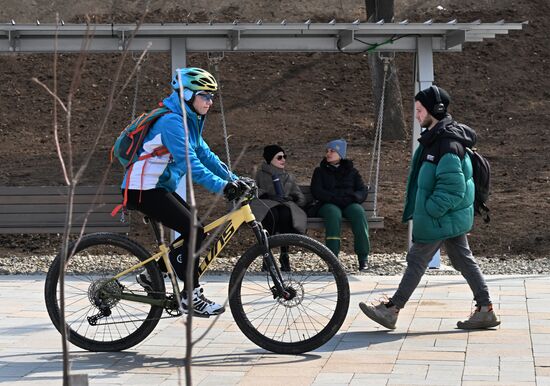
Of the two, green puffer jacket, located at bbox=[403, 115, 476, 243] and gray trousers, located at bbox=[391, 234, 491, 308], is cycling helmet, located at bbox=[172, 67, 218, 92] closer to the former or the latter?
green puffer jacket, located at bbox=[403, 115, 476, 243]

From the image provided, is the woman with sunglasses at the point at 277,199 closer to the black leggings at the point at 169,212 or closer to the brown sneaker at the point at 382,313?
the brown sneaker at the point at 382,313

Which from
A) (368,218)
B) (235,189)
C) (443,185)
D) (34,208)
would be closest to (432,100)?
(443,185)

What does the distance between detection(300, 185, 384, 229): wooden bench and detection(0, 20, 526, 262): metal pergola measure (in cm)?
41

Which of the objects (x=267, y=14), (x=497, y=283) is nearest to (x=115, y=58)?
(x=267, y=14)

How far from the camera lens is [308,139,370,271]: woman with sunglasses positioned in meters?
10.4

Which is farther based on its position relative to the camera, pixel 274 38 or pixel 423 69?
pixel 274 38

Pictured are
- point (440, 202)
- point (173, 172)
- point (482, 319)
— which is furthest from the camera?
point (482, 319)

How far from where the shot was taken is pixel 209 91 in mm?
6746

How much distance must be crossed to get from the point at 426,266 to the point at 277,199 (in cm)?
316

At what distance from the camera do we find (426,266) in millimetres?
7398

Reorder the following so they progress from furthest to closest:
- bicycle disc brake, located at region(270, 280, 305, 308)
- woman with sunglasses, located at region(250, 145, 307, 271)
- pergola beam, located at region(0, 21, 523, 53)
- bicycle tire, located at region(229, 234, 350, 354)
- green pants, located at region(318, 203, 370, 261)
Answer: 1. green pants, located at region(318, 203, 370, 261)
2. woman with sunglasses, located at region(250, 145, 307, 271)
3. pergola beam, located at region(0, 21, 523, 53)
4. bicycle disc brake, located at region(270, 280, 305, 308)
5. bicycle tire, located at region(229, 234, 350, 354)

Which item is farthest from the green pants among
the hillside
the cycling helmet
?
the cycling helmet

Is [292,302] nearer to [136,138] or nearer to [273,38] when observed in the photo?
[136,138]

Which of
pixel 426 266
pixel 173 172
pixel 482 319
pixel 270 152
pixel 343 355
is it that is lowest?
pixel 343 355
